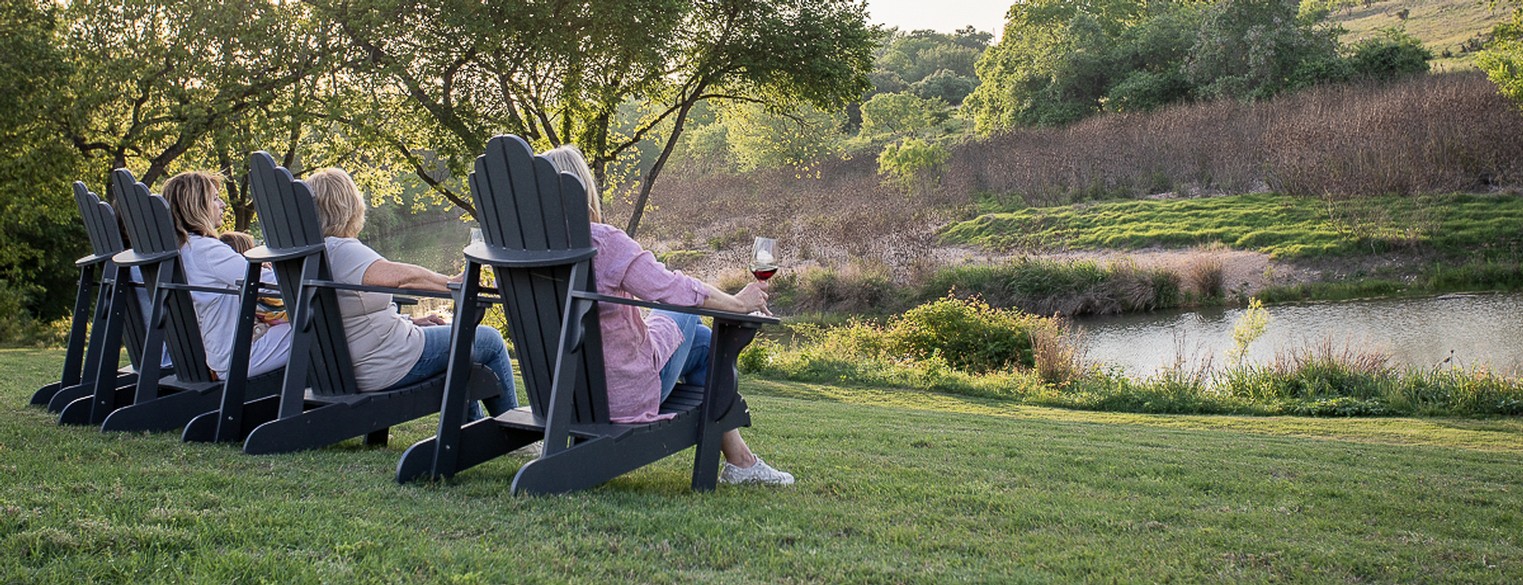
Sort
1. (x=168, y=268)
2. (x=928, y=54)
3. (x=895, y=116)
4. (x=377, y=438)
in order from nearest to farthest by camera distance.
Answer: (x=377, y=438) → (x=168, y=268) → (x=895, y=116) → (x=928, y=54)

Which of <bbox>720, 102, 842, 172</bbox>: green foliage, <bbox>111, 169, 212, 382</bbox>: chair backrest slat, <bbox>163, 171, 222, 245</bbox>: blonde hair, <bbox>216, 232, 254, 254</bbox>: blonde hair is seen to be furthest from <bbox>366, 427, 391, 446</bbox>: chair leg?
<bbox>720, 102, 842, 172</bbox>: green foliage

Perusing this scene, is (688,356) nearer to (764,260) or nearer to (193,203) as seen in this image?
(764,260)

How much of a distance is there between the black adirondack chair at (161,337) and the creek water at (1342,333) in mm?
11250

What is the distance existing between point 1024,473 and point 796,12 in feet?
51.8

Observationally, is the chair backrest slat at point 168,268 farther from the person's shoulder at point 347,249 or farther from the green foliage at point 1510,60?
the green foliage at point 1510,60

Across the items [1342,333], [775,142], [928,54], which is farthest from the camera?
[928,54]

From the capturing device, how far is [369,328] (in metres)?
4.79

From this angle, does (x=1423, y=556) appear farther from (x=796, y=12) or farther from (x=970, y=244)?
(x=970, y=244)

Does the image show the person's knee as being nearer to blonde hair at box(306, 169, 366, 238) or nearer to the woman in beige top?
the woman in beige top

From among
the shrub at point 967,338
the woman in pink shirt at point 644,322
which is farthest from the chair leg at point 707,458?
the shrub at point 967,338

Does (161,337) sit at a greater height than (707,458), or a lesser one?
greater

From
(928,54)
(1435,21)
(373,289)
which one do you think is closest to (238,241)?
(373,289)

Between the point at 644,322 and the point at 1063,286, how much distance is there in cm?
2090

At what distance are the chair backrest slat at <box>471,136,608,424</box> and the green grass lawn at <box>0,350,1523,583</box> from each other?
1.33 feet
